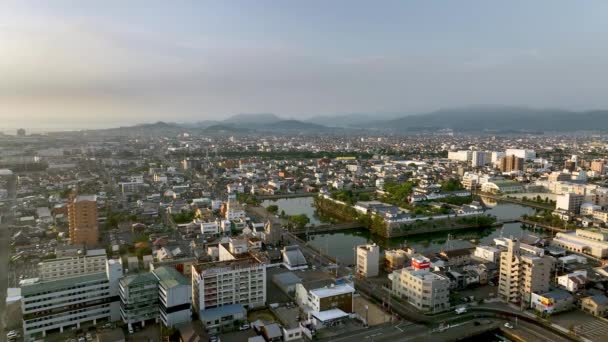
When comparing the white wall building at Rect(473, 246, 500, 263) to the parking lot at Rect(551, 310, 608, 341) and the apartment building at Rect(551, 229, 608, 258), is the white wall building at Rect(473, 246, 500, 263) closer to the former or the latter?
the parking lot at Rect(551, 310, 608, 341)

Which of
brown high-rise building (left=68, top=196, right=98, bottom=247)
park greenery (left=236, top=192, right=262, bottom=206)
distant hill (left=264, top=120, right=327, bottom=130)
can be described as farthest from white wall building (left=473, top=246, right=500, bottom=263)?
distant hill (left=264, top=120, right=327, bottom=130)

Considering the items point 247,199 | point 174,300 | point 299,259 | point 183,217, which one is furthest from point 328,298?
point 247,199

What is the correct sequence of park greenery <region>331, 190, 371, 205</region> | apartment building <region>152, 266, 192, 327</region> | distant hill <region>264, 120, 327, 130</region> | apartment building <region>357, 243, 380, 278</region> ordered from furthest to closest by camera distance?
distant hill <region>264, 120, 327, 130</region> → park greenery <region>331, 190, 371, 205</region> → apartment building <region>357, 243, 380, 278</region> → apartment building <region>152, 266, 192, 327</region>

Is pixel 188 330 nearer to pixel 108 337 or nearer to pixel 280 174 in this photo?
pixel 108 337

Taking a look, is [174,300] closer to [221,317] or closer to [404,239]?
[221,317]

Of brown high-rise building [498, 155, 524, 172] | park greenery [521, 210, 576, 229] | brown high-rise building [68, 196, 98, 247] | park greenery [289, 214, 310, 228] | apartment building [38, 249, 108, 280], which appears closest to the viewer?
apartment building [38, 249, 108, 280]

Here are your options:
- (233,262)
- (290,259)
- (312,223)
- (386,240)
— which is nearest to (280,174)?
(312,223)
